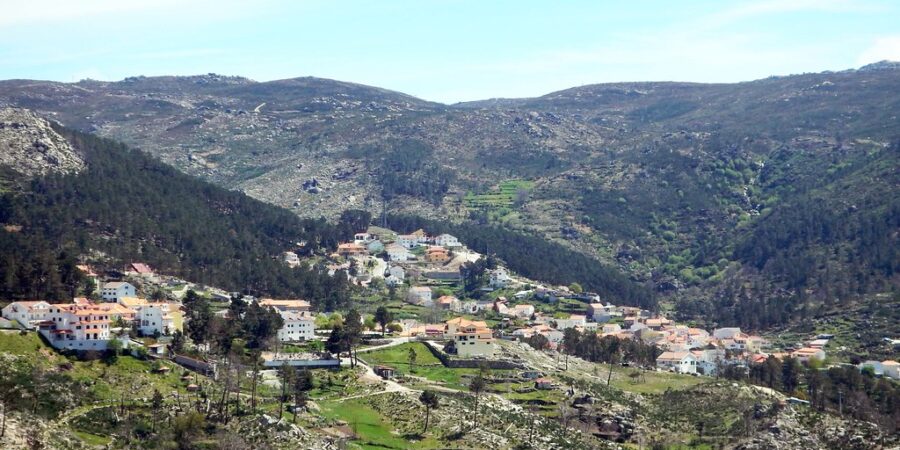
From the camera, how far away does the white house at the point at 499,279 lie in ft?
493

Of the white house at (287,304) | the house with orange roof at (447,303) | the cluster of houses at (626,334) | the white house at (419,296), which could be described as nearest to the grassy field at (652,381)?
the cluster of houses at (626,334)

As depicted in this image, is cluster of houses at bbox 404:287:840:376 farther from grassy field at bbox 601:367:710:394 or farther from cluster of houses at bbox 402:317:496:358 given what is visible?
grassy field at bbox 601:367:710:394

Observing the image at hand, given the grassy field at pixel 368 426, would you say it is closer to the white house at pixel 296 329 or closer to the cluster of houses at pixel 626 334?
the white house at pixel 296 329

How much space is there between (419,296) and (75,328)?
185 feet

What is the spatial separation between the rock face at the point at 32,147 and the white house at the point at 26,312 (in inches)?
2453

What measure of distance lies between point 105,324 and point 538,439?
33347 mm

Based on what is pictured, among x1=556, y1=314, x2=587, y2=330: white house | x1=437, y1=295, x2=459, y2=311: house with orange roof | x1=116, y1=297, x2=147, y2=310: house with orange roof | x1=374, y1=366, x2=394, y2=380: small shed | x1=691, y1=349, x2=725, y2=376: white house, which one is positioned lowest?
x1=691, y1=349, x2=725, y2=376: white house

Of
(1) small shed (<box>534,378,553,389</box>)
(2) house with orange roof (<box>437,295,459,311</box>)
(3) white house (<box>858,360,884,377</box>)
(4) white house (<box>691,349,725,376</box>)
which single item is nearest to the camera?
(1) small shed (<box>534,378,553,389</box>)

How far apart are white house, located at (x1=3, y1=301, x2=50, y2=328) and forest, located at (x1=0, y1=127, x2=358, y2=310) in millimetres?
7143

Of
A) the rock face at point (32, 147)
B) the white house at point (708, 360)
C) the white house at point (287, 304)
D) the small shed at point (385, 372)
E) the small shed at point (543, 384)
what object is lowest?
the white house at point (708, 360)

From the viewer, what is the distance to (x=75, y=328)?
8575 centimetres

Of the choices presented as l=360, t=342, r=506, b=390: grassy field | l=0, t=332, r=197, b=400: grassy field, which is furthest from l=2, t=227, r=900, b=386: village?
l=0, t=332, r=197, b=400: grassy field

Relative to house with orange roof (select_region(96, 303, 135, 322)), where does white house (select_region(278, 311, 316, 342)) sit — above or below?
below

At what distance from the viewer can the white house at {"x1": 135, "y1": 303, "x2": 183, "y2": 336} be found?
94438 millimetres
